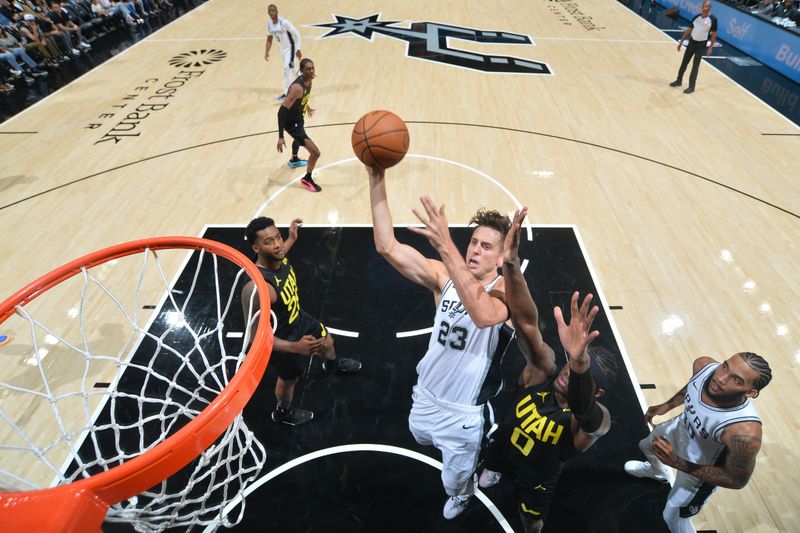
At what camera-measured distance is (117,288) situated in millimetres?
5105

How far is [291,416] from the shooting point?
12.1ft

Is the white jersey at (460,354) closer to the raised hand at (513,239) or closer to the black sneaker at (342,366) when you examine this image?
the raised hand at (513,239)

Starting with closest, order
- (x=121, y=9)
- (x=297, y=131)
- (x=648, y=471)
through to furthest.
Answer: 1. (x=648, y=471)
2. (x=297, y=131)
3. (x=121, y=9)

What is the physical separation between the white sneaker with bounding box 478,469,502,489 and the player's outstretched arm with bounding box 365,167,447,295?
142 centimetres

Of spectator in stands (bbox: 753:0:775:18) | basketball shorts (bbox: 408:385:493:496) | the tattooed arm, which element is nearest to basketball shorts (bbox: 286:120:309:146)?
basketball shorts (bbox: 408:385:493:496)

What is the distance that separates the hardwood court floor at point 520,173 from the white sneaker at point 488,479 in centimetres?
144

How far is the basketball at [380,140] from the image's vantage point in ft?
9.16

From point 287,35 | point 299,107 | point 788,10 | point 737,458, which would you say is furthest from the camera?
point 788,10

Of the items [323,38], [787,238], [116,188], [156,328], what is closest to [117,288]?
[156,328]

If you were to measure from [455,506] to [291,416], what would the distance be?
144 cm

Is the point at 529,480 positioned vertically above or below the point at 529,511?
above

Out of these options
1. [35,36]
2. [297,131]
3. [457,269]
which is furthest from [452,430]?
[35,36]

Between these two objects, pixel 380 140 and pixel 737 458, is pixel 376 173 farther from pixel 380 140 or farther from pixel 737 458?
pixel 737 458

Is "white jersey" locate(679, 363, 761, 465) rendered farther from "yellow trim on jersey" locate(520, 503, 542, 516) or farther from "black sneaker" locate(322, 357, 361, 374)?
"black sneaker" locate(322, 357, 361, 374)
